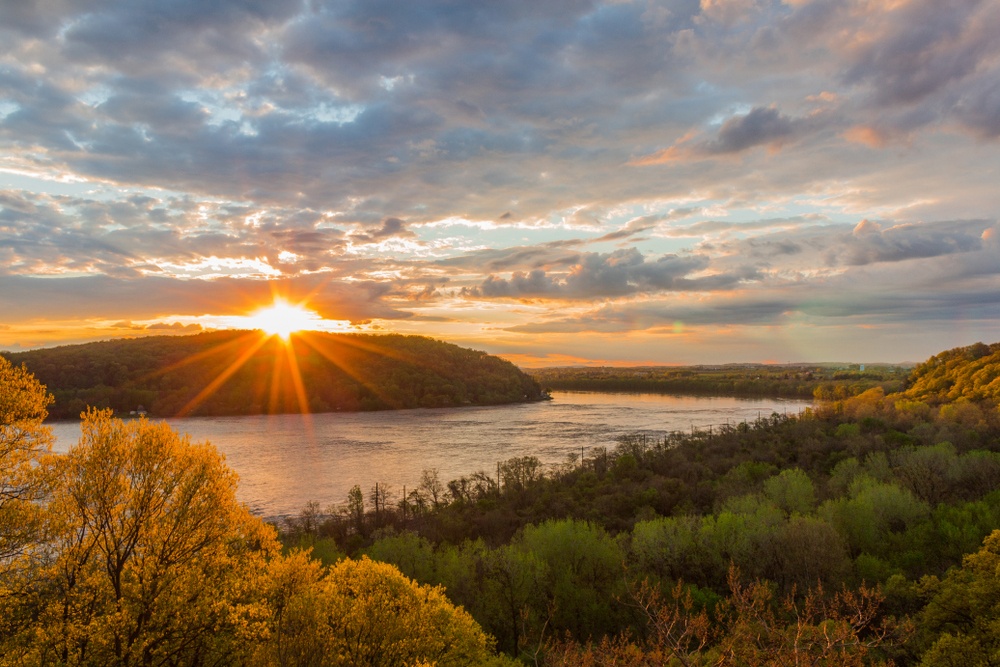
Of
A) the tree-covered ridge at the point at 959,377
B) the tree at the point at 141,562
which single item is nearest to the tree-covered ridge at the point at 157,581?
the tree at the point at 141,562

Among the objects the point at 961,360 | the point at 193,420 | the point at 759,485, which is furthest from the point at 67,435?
the point at 961,360

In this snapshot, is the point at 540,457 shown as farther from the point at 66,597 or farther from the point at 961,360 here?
the point at 961,360

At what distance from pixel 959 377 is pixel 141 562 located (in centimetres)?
11729

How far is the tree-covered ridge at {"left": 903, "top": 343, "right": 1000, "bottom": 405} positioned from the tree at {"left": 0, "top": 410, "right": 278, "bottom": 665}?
89651mm

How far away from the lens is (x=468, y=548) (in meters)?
32.0

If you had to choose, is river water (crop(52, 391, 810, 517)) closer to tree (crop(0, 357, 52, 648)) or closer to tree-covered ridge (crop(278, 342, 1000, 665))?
tree-covered ridge (crop(278, 342, 1000, 665))

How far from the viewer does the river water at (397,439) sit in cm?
A: 5744

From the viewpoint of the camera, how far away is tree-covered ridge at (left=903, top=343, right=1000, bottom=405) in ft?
275

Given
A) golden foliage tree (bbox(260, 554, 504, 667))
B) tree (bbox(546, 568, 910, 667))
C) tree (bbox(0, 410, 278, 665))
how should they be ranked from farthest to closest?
golden foliage tree (bbox(260, 554, 504, 667)), tree (bbox(0, 410, 278, 665)), tree (bbox(546, 568, 910, 667))

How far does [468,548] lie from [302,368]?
116569 millimetres

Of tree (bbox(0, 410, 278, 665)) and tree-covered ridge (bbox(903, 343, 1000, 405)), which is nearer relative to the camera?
tree (bbox(0, 410, 278, 665))

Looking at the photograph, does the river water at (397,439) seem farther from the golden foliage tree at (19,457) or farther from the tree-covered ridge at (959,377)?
→ the golden foliage tree at (19,457)

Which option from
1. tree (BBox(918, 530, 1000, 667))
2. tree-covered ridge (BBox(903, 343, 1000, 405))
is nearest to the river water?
tree-covered ridge (BBox(903, 343, 1000, 405))

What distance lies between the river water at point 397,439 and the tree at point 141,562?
31.7m
